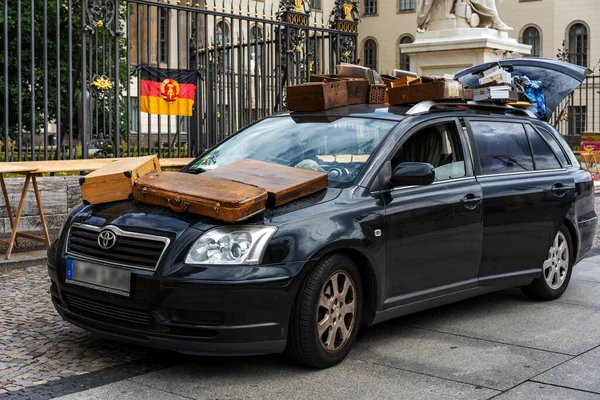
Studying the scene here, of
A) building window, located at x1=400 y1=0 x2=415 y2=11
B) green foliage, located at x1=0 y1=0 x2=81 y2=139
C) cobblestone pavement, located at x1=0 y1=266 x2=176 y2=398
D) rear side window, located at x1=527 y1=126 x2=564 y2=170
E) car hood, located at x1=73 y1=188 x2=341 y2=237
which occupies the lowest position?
cobblestone pavement, located at x1=0 y1=266 x2=176 y2=398

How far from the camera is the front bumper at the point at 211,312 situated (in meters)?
5.04

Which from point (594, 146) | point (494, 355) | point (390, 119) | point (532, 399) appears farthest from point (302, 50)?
point (594, 146)

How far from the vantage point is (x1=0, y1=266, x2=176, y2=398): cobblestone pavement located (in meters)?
5.28

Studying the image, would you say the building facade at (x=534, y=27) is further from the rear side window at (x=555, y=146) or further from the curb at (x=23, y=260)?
the curb at (x=23, y=260)

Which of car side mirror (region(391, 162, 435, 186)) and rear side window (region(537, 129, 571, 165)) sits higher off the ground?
rear side window (region(537, 129, 571, 165))

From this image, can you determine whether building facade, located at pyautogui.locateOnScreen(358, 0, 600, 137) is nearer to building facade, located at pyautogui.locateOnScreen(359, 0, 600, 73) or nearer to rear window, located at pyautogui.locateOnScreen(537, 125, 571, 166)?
building facade, located at pyautogui.locateOnScreen(359, 0, 600, 73)

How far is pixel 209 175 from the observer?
5961 millimetres

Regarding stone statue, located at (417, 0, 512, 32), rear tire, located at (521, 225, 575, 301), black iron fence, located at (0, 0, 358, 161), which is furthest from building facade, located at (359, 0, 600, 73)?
rear tire, located at (521, 225, 575, 301)

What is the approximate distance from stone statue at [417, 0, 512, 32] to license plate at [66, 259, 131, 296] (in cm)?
1168

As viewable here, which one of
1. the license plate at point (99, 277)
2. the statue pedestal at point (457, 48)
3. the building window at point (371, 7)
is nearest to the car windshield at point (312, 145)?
the license plate at point (99, 277)

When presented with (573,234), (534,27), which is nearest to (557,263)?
(573,234)

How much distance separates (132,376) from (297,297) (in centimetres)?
104

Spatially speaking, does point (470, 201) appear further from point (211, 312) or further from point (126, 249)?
point (126, 249)

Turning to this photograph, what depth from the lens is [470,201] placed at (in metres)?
6.60
